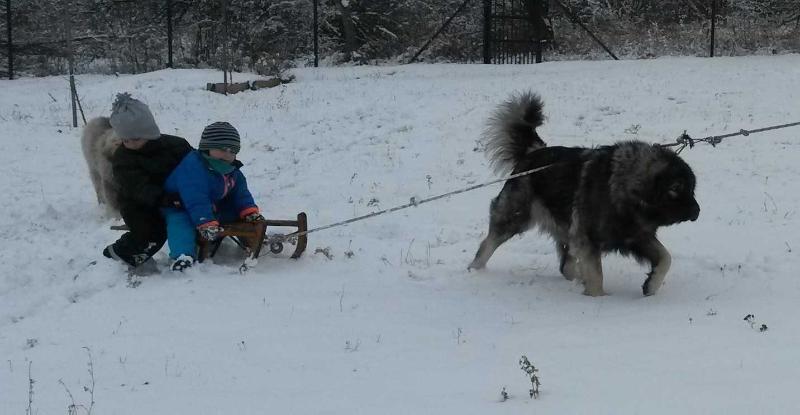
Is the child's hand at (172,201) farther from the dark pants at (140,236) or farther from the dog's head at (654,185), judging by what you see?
the dog's head at (654,185)

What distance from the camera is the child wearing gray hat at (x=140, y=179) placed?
20.4 ft

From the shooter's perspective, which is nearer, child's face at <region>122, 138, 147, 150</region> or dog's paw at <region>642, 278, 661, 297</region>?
dog's paw at <region>642, 278, 661, 297</region>

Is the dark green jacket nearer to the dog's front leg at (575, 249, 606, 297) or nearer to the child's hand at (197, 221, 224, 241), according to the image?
the child's hand at (197, 221, 224, 241)

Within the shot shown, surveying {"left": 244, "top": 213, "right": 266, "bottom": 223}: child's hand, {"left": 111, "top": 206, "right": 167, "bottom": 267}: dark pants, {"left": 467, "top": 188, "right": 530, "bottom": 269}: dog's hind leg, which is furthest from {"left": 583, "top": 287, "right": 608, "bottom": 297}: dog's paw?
{"left": 111, "top": 206, "right": 167, "bottom": 267}: dark pants

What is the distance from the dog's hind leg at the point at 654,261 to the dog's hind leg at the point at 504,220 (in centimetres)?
95

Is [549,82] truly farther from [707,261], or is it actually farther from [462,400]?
[462,400]

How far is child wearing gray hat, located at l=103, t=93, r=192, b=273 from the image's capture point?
6.22 metres

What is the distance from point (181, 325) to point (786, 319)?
3708mm

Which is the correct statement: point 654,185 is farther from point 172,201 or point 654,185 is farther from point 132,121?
point 132,121

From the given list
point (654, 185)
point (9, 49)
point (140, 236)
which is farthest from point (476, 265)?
point (9, 49)

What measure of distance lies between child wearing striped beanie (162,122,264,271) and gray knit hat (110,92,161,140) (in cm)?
50

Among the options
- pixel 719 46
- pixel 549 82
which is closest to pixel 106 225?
pixel 549 82

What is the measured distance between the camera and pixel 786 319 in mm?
4711

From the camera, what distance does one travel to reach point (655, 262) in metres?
5.57
